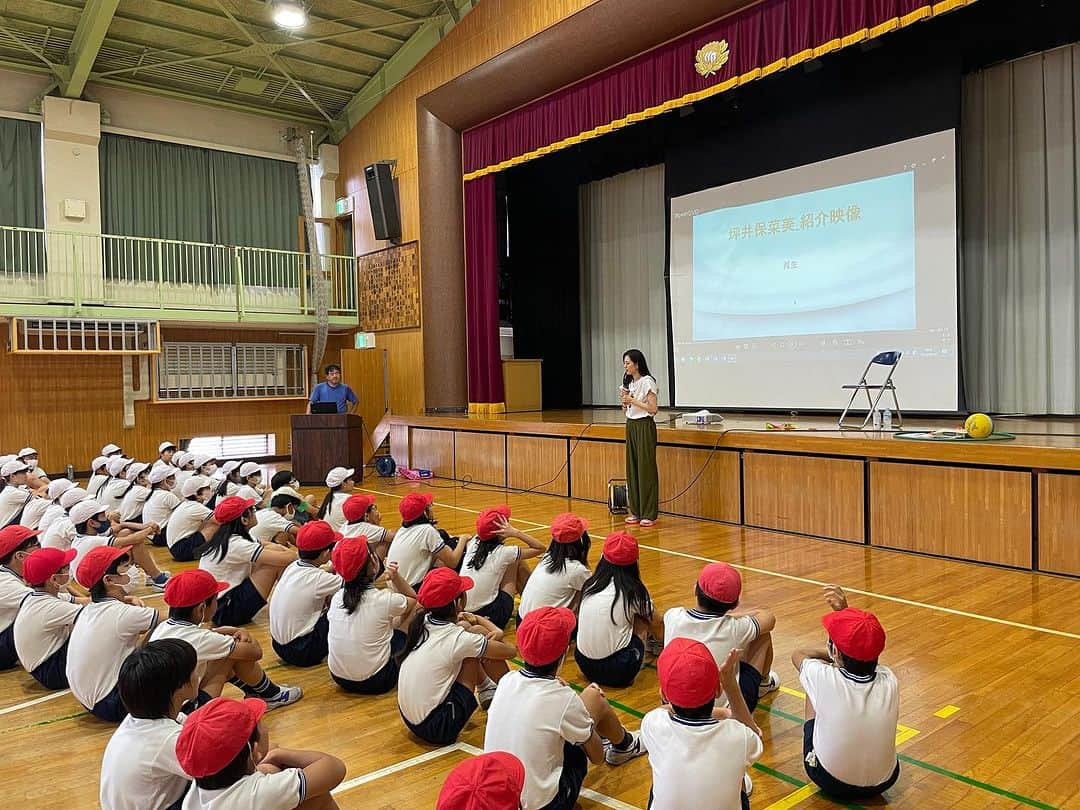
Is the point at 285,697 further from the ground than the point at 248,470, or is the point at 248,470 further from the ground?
the point at 248,470

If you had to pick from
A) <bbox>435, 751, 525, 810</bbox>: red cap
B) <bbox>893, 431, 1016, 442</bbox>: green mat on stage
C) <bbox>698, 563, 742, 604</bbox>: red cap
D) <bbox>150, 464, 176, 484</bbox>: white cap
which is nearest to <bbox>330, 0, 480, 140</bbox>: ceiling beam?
<bbox>150, 464, 176, 484</bbox>: white cap

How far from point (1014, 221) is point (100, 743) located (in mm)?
8290

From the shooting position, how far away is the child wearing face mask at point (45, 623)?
10.6 feet

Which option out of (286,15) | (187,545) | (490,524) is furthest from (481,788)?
(286,15)

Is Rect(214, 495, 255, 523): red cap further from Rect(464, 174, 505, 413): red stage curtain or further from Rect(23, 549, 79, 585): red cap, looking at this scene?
Rect(464, 174, 505, 413): red stage curtain

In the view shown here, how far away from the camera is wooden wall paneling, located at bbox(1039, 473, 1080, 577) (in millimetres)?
4582

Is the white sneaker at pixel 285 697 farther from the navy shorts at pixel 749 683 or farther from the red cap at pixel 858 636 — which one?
the red cap at pixel 858 636

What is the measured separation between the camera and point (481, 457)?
917 centimetres

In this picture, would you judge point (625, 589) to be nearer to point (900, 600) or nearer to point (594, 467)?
point (900, 600)

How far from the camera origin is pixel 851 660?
2229 millimetres

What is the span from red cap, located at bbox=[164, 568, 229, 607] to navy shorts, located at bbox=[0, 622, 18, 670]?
1408 mm

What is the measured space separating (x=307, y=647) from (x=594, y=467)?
444cm

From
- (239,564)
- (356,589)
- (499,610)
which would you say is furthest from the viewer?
(239,564)

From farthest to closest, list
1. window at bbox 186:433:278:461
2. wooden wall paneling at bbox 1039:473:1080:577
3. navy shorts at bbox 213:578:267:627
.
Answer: window at bbox 186:433:278:461
wooden wall paneling at bbox 1039:473:1080:577
navy shorts at bbox 213:578:267:627
